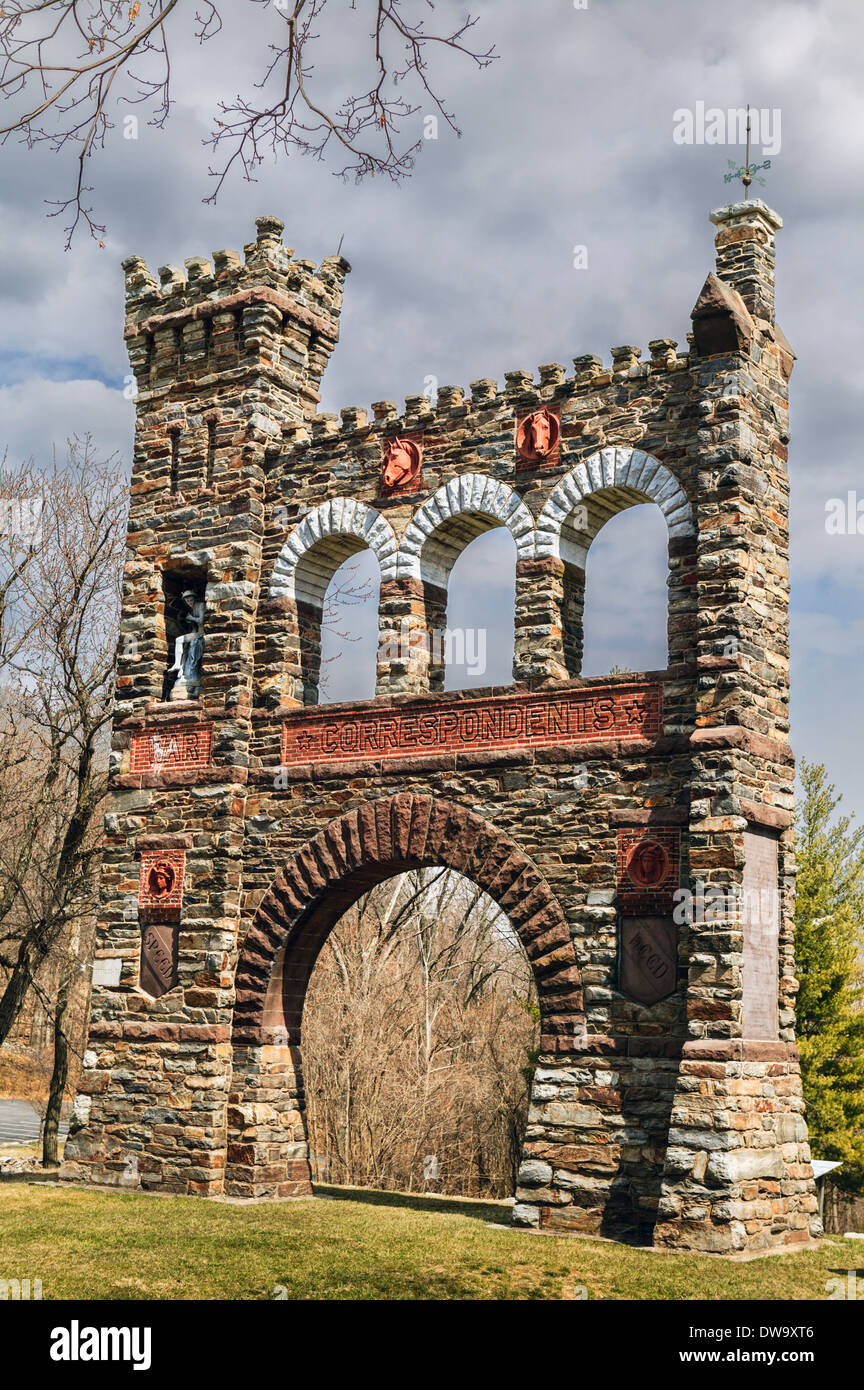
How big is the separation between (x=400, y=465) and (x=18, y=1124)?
73.6ft

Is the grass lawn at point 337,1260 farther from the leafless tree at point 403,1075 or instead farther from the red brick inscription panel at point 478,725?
the leafless tree at point 403,1075

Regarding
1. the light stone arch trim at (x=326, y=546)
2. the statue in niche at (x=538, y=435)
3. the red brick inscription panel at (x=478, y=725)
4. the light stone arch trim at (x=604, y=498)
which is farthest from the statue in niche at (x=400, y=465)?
the red brick inscription panel at (x=478, y=725)

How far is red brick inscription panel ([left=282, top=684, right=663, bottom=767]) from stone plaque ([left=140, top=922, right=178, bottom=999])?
2266 mm

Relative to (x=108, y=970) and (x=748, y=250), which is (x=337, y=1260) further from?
(x=748, y=250)

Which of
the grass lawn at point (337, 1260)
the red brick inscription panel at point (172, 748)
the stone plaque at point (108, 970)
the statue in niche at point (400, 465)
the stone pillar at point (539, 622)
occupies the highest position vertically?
the statue in niche at point (400, 465)

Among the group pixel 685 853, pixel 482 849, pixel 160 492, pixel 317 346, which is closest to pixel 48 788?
pixel 160 492

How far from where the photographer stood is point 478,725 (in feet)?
46.2

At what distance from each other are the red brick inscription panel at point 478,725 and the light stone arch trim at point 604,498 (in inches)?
60.0

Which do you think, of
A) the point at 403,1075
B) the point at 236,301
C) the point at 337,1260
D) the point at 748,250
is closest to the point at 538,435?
the point at 748,250

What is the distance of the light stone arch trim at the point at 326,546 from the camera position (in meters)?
15.2

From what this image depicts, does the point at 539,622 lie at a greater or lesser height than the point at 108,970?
greater

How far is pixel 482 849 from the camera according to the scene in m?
13.7
